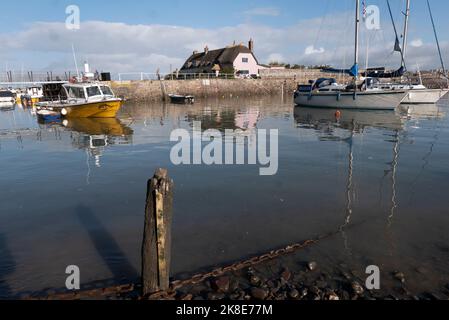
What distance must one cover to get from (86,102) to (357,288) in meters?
26.1

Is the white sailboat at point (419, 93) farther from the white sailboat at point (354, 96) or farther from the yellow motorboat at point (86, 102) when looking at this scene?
the yellow motorboat at point (86, 102)

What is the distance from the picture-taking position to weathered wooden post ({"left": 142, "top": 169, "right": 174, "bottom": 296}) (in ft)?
14.0

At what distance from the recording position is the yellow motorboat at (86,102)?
86.6ft

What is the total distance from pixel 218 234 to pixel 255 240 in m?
0.83

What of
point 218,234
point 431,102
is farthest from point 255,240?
point 431,102

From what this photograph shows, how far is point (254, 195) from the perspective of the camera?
9156 millimetres

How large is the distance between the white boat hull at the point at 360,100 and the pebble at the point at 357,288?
29071mm

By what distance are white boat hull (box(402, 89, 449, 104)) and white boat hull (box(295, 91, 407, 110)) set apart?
8.90 metres

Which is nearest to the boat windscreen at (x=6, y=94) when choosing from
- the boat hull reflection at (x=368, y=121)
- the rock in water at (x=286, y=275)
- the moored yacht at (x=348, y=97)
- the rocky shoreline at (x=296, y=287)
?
the moored yacht at (x=348, y=97)

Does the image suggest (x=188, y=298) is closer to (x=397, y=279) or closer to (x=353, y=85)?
(x=397, y=279)

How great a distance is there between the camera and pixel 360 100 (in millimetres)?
31062

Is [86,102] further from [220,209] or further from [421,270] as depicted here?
[421,270]

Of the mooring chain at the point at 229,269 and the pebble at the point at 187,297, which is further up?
the mooring chain at the point at 229,269

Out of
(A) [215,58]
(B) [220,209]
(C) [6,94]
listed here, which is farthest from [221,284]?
(A) [215,58]
